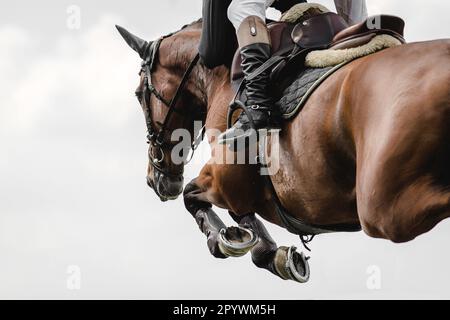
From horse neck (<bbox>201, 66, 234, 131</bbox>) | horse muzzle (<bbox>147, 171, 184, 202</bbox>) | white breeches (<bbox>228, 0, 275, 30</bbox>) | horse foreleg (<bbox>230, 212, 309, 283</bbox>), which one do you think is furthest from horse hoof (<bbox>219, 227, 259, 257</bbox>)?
horse muzzle (<bbox>147, 171, 184, 202</bbox>)

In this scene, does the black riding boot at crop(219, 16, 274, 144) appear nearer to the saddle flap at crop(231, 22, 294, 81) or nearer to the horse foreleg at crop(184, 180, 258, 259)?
the saddle flap at crop(231, 22, 294, 81)

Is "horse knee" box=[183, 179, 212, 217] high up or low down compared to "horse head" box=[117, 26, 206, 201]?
down

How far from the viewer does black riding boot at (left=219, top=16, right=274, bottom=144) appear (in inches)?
297

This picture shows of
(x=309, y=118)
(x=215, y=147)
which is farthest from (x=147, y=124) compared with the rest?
(x=309, y=118)

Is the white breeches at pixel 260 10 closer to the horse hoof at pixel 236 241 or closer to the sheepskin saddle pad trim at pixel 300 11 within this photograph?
the sheepskin saddle pad trim at pixel 300 11

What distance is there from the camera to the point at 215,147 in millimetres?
8305

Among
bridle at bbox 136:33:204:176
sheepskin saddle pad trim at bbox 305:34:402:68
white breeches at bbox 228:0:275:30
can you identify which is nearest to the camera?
sheepskin saddle pad trim at bbox 305:34:402:68

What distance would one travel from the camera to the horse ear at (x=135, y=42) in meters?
10.3

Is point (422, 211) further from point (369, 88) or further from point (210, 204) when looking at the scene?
point (210, 204)

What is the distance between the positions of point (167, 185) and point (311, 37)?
3.19 m

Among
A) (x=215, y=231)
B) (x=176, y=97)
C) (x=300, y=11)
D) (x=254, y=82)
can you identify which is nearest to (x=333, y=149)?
(x=254, y=82)

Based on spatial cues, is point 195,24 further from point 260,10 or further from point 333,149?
point 333,149

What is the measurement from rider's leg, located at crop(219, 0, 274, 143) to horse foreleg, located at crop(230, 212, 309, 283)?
124 centimetres

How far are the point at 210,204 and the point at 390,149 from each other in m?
3.45
